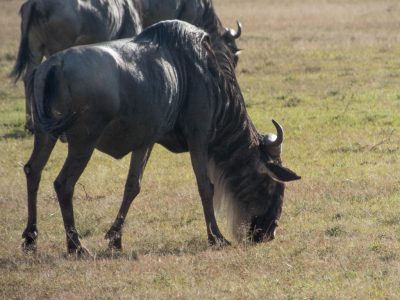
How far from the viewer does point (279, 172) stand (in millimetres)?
8039

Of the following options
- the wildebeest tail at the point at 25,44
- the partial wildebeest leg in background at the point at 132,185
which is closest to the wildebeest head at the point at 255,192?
the partial wildebeest leg in background at the point at 132,185

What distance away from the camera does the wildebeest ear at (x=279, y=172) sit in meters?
7.95

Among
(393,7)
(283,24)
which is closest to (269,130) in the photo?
(283,24)

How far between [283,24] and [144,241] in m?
19.3

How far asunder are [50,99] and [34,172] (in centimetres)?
85

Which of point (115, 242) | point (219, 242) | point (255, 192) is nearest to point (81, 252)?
point (115, 242)

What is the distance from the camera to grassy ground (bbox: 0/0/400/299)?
6.54m

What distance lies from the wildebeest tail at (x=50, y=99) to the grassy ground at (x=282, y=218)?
97cm

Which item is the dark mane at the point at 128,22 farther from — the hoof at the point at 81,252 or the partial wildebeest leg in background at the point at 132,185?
the hoof at the point at 81,252

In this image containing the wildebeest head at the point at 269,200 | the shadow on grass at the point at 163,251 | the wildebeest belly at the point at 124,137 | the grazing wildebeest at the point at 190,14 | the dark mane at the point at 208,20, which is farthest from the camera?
the dark mane at the point at 208,20

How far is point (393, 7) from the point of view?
30.3 meters

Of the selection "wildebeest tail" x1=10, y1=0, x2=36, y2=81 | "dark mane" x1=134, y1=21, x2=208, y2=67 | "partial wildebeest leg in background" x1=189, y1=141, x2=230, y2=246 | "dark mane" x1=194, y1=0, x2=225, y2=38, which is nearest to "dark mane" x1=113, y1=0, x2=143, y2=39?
"wildebeest tail" x1=10, y1=0, x2=36, y2=81

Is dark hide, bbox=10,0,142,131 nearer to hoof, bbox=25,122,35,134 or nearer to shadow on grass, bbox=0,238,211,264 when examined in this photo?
hoof, bbox=25,122,35,134

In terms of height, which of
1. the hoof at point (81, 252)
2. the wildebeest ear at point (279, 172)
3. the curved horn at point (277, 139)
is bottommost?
the hoof at point (81, 252)
